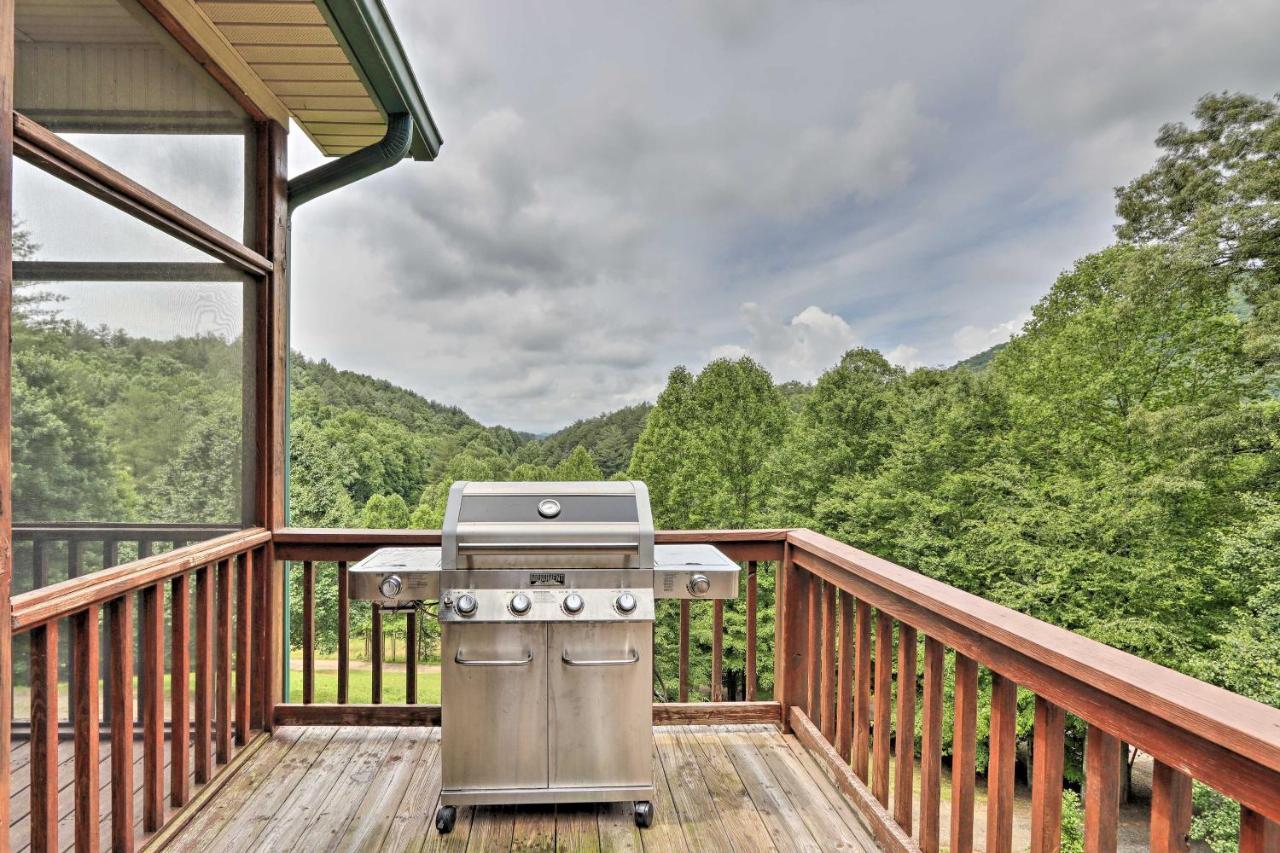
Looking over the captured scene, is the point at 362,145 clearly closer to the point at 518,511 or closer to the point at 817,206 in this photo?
the point at 518,511

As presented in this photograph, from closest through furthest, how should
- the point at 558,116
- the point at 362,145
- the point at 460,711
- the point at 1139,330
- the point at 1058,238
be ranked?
the point at 460,711 → the point at 362,145 → the point at 1139,330 → the point at 558,116 → the point at 1058,238

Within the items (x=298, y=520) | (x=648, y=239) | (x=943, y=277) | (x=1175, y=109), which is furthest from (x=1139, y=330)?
(x=298, y=520)

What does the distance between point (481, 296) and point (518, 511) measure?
20341mm

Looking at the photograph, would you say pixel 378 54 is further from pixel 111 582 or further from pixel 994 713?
pixel 994 713

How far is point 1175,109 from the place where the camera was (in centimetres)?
1461

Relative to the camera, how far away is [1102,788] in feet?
3.79

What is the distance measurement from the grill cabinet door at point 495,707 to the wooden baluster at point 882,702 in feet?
3.58

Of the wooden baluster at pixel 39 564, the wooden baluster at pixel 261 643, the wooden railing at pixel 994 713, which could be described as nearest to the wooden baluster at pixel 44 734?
the wooden baluster at pixel 39 564

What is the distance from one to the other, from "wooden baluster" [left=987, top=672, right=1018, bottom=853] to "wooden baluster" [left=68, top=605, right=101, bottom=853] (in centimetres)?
227

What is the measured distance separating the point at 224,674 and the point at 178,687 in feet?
1.02

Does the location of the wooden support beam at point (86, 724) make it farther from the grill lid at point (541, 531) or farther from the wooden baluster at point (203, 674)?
the grill lid at point (541, 531)

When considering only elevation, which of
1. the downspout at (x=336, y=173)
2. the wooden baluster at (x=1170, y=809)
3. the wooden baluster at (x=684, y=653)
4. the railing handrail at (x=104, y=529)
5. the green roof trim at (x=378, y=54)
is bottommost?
the wooden baluster at (x=684, y=653)

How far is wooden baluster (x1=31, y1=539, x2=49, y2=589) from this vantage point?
1.57 metres

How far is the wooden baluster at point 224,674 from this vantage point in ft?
7.95
